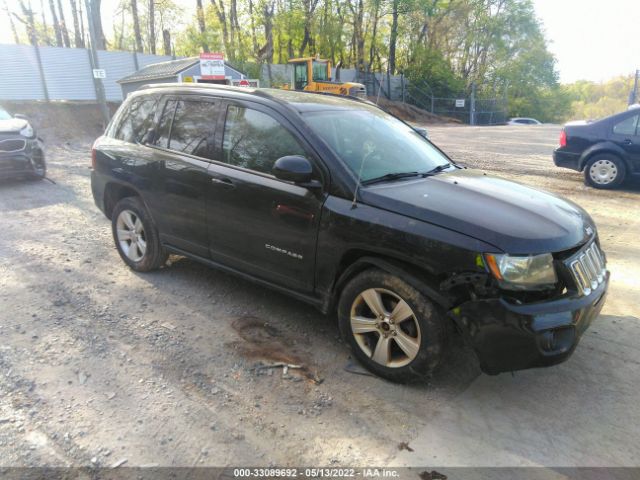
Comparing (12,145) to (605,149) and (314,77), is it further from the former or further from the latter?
(314,77)

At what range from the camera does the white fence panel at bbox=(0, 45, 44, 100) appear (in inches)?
784

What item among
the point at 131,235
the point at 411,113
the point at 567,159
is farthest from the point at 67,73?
the point at 411,113

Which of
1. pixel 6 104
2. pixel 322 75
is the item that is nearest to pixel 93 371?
pixel 6 104

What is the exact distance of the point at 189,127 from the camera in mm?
4105

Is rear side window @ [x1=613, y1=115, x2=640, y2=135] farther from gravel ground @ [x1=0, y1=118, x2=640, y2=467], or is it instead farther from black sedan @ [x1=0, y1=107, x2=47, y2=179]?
black sedan @ [x1=0, y1=107, x2=47, y2=179]

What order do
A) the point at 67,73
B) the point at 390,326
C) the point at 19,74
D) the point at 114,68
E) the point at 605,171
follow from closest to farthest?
the point at 390,326 → the point at 605,171 → the point at 19,74 → the point at 67,73 → the point at 114,68

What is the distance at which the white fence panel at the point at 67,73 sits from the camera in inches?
837

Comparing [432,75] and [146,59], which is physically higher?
[146,59]

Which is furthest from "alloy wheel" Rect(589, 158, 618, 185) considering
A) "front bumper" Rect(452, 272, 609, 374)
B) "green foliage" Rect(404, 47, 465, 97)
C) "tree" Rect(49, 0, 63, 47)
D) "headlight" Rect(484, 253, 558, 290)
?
"tree" Rect(49, 0, 63, 47)

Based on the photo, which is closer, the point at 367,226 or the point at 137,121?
the point at 367,226

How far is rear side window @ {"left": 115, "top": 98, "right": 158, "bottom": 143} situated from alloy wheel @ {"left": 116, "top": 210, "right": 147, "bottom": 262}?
752 millimetres

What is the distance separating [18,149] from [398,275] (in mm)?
8649

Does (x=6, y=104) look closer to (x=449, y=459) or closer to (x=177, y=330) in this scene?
(x=177, y=330)

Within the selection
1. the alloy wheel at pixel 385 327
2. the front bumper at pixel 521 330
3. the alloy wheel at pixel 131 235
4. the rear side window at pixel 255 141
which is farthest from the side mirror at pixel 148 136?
the front bumper at pixel 521 330
